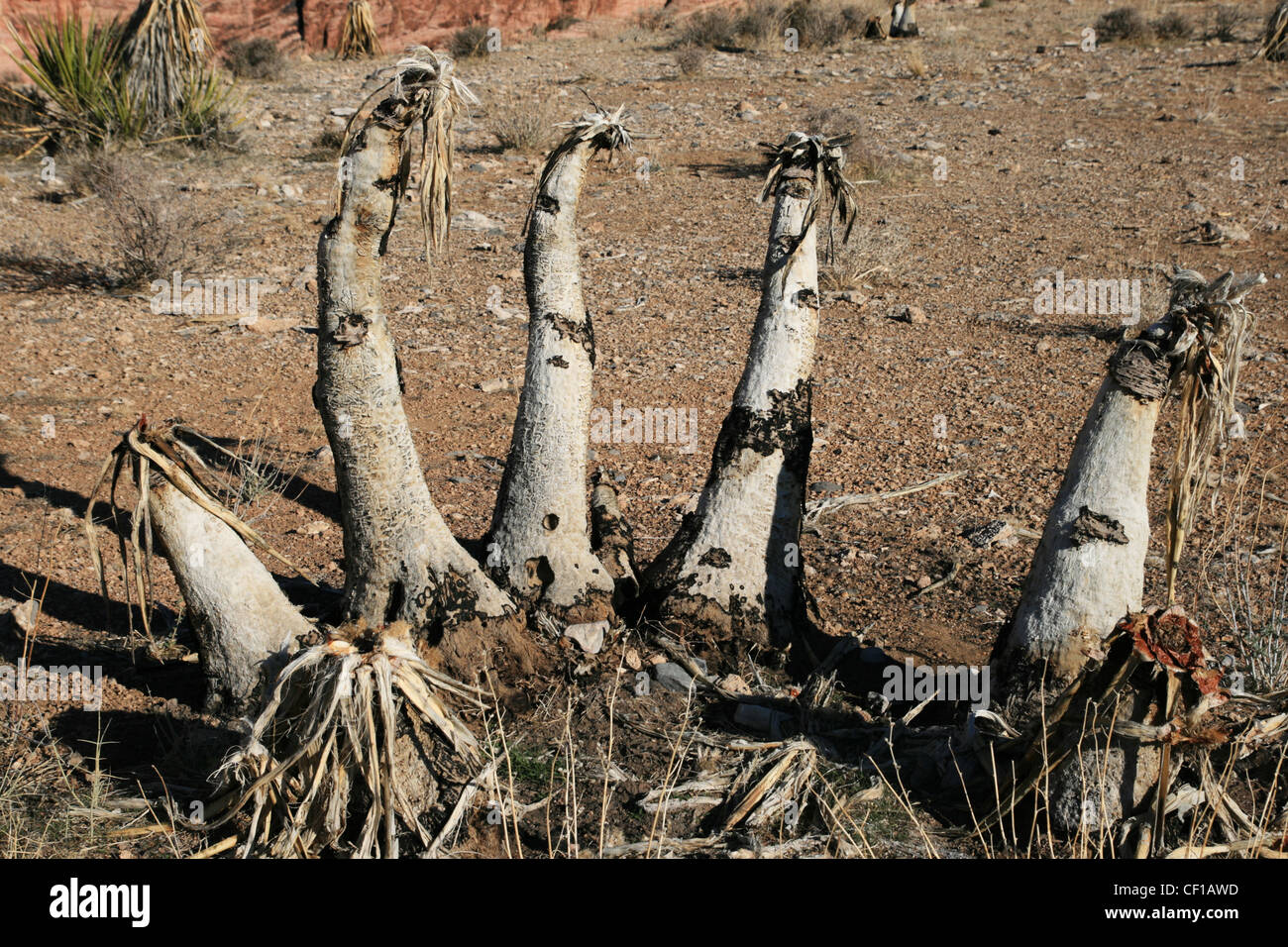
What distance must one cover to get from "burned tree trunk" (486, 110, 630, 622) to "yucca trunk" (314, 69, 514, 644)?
0.67 ft

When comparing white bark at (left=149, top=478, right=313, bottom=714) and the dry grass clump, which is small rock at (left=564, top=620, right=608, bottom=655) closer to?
white bark at (left=149, top=478, right=313, bottom=714)

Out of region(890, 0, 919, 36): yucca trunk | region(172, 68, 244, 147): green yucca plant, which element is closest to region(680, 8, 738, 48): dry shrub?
region(890, 0, 919, 36): yucca trunk

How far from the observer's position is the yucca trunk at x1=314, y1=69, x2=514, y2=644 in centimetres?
309

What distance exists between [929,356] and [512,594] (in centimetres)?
420

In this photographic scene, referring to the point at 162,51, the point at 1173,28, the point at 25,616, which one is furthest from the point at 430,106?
the point at 1173,28

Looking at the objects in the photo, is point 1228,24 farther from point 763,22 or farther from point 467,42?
point 467,42

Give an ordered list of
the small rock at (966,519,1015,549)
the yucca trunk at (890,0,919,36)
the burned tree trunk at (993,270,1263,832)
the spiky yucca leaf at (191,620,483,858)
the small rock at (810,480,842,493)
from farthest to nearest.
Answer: the yucca trunk at (890,0,919,36)
the small rock at (810,480,842,493)
the small rock at (966,519,1015,549)
the burned tree trunk at (993,270,1263,832)
the spiky yucca leaf at (191,620,483,858)

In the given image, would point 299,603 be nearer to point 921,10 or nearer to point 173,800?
point 173,800

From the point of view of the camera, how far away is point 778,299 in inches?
144

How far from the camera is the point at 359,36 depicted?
1673cm

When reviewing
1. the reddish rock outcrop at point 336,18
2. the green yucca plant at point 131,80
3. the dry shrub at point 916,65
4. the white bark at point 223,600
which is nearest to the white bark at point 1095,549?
the white bark at point 223,600

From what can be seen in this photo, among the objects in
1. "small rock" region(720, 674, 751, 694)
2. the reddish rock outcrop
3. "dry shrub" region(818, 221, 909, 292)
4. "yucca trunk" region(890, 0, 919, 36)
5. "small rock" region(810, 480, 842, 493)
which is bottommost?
"small rock" region(720, 674, 751, 694)

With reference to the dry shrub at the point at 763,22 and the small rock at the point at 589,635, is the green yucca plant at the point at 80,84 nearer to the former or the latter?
the dry shrub at the point at 763,22

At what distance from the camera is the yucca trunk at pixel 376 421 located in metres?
3.09
